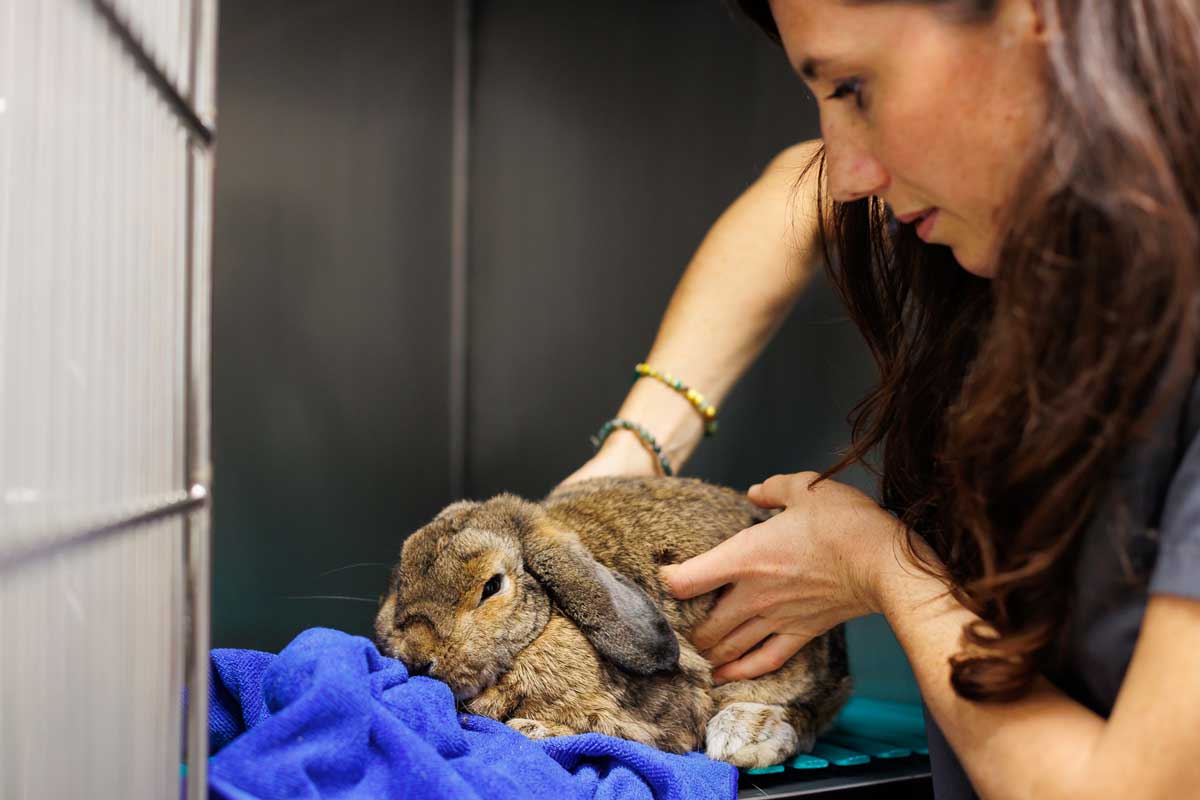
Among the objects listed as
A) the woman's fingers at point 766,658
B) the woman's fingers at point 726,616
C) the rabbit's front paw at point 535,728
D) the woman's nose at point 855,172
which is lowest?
the rabbit's front paw at point 535,728

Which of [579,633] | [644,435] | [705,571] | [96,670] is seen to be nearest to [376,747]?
[96,670]

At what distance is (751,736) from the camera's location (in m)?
1.25

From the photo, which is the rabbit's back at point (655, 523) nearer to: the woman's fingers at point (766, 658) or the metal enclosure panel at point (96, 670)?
the woman's fingers at point (766, 658)

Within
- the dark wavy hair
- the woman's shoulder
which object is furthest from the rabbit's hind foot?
the woman's shoulder

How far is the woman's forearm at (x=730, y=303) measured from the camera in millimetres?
1621

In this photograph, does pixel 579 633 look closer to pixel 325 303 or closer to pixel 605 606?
pixel 605 606

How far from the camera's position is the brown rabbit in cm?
121

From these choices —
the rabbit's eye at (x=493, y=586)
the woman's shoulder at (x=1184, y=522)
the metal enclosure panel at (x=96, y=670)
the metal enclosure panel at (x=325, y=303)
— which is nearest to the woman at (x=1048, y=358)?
the woman's shoulder at (x=1184, y=522)

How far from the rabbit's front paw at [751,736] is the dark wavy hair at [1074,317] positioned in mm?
404

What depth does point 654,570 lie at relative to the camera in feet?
4.41

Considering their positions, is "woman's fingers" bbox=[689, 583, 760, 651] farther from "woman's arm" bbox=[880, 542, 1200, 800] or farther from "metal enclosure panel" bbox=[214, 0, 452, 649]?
"metal enclosure panel" bbox=[214, 0, 452, 649]

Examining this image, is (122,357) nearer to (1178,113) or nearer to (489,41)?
(1178,113)

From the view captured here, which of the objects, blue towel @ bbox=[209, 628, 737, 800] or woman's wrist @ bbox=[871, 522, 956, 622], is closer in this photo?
blue towel @ bbox=[209, 628, 737, 800]

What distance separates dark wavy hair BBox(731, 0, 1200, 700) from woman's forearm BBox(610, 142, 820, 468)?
754mm
